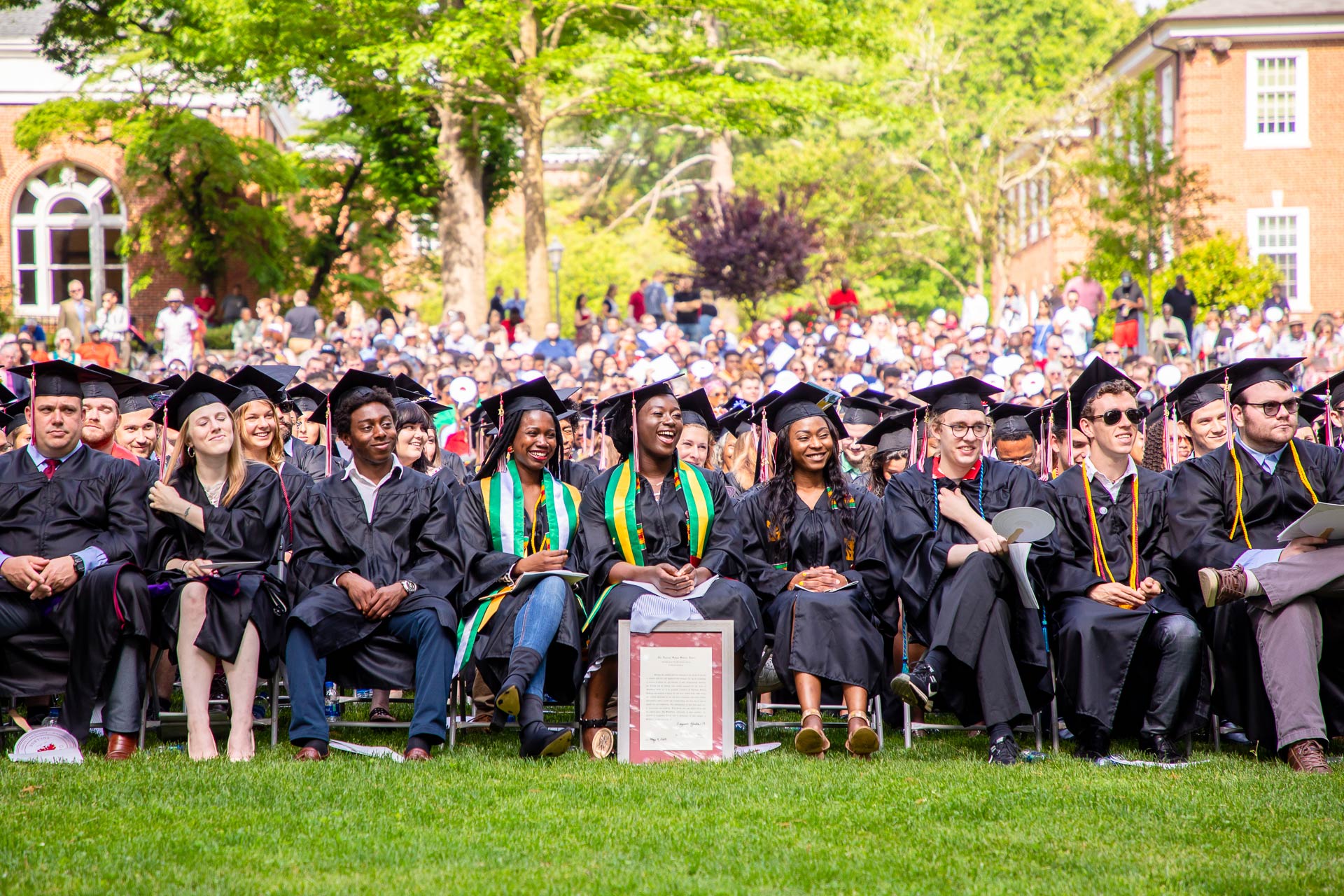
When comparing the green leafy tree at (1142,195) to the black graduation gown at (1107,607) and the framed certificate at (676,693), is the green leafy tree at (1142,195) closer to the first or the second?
the black graduation gown at (1107,607)

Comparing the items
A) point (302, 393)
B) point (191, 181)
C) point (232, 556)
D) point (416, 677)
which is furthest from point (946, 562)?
point (191, 181)

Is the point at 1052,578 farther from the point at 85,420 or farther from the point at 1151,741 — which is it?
the point at 85,420

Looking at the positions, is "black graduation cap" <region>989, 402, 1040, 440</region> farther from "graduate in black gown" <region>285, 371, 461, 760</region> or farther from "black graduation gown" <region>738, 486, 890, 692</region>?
"graduate in black gown" <region>285, 371, 461, 760</region>

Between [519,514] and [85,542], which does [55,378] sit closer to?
[85,542]

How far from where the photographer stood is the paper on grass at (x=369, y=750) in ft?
20.8

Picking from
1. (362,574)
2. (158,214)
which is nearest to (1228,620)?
(362,574)

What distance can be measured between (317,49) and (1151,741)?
784 inches

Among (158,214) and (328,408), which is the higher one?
(158,214)

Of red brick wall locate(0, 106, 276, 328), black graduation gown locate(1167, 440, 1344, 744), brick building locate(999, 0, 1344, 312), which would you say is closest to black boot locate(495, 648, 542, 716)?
black graduation gown locate(1167, 440, 1344, 744)

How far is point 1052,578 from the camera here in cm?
688

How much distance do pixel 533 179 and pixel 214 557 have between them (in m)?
17.5

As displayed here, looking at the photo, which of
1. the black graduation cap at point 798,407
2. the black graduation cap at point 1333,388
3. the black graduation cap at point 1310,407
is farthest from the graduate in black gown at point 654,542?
the black graduation cap at point 1333,388

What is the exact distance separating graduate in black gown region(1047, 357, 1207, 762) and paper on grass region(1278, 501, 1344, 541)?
0.60m

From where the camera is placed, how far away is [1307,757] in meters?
6.00
